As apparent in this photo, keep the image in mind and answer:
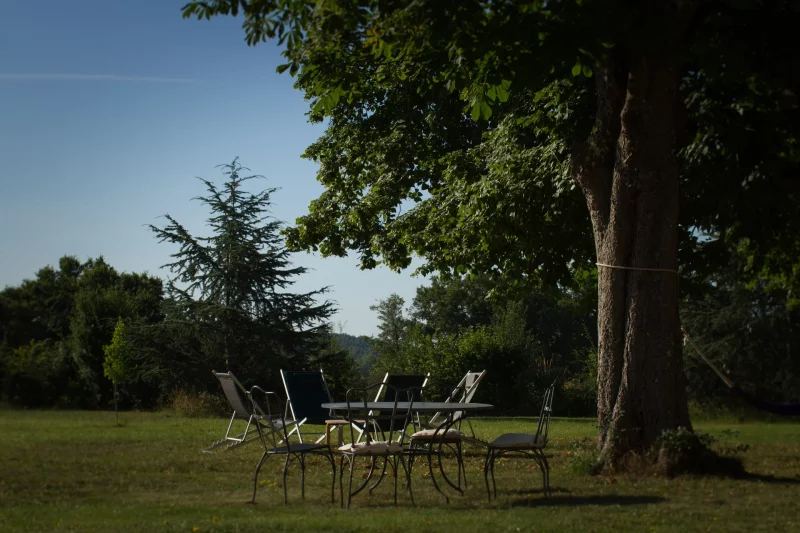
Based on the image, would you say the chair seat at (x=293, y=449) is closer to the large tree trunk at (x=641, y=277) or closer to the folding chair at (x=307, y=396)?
the large tree trunk at (x=641, y=277)

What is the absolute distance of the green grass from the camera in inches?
236

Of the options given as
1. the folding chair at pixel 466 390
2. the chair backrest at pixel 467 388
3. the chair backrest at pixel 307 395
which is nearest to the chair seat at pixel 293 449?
the chair backrest at pixel 467 388

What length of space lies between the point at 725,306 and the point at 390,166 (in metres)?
13.0

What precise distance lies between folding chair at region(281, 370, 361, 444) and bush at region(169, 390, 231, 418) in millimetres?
10864

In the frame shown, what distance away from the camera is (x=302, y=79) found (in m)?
10.8

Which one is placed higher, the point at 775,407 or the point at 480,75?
the point at 480,75

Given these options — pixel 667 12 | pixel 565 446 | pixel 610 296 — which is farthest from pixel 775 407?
pixel 565 446

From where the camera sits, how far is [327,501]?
7441mm

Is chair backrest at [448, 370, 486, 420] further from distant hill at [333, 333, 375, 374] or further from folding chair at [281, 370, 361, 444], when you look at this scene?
distant hill at [333, 333, 375, 374]

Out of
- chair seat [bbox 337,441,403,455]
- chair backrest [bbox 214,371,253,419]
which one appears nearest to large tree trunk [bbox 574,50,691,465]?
chair seat [bbox 337,441,403,455]

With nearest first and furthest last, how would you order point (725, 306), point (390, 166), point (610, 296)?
point (610, 296), point (390, 166), point (725, 306)

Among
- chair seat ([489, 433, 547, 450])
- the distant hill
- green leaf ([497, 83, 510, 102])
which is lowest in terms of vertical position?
chair seat ([489, 433, 547, 450])

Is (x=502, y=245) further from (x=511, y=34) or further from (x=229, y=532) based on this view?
(x=229, y=532)

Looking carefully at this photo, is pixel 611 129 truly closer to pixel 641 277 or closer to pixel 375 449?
pixel 641 277
